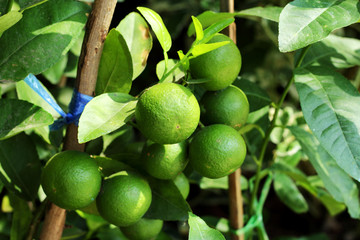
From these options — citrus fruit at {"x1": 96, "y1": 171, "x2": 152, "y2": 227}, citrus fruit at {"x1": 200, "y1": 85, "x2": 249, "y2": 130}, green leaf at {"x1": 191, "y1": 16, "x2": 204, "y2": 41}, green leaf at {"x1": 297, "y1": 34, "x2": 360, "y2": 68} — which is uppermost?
green leaf at {"x1": 191, "y1": 16, "x2": 204, "y2": 41}

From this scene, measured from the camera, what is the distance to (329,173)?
2.86 feet

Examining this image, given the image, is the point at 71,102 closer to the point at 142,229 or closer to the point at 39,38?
the point at 39,38

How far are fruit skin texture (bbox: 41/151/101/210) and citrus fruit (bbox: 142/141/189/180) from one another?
90 mm

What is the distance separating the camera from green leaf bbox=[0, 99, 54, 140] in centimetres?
62

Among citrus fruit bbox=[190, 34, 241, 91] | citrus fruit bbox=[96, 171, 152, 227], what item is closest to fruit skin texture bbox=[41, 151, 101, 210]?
citrus fruit bbox=[96, 171, 152, 227]

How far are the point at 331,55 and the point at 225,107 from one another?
0.33m

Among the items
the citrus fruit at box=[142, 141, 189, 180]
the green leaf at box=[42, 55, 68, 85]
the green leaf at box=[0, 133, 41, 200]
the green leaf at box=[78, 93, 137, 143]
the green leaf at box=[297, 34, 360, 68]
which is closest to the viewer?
the green leaf at box=[78, 93, 137, 143]

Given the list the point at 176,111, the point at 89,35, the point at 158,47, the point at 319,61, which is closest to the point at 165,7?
the point at 158,47

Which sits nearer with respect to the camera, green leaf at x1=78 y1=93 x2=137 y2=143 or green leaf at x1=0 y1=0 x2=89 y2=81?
green leaf at x1=78 y1=93 x2=137 y2=143

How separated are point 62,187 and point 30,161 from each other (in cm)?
21

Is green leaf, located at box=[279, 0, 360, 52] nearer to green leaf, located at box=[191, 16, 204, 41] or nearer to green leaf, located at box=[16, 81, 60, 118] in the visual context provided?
green leaf, located at box=[191, 16, 204, 41]

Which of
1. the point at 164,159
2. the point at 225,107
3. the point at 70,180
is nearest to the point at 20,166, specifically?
the point at 70,180

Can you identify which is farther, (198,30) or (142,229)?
(142,229)

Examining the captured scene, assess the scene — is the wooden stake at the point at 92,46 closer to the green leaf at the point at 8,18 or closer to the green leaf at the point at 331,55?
the green leaf at the point at 8,18
